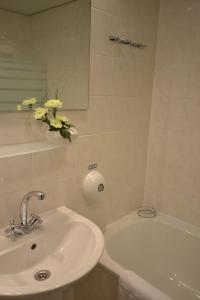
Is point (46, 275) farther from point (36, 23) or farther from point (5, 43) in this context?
point (36, 23)

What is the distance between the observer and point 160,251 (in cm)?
201

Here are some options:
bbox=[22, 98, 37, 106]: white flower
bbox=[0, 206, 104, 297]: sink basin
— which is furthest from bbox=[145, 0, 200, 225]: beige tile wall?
bbox=[22, 98, 37, 106]: white flower

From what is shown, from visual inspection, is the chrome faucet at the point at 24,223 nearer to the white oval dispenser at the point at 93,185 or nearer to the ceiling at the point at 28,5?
the white oval dispenser at the point at 93,185

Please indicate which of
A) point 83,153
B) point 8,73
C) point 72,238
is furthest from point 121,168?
point 8,73

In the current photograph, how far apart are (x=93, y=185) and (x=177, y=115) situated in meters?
0.87

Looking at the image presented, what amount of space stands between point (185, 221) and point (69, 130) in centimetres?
129

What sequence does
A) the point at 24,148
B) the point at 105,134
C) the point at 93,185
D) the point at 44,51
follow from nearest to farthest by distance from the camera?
1. the point at 24,148
2. the point at 44,51
3. the point at 93,185
4. the point at 105,134

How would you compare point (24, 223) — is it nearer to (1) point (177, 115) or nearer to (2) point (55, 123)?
(2) point (55, 123)

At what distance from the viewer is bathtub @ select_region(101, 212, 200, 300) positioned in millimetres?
1842

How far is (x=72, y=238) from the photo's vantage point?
1.28 m

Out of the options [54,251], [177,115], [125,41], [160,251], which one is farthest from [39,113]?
[160,251]

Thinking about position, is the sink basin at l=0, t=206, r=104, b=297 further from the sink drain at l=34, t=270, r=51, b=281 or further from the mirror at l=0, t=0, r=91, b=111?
the mirror at l=0, t=0, r=91, b=111

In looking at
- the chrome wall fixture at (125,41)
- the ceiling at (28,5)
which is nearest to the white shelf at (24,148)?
the ceiling at (28,5)

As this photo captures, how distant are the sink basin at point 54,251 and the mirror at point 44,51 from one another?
0.61 m
